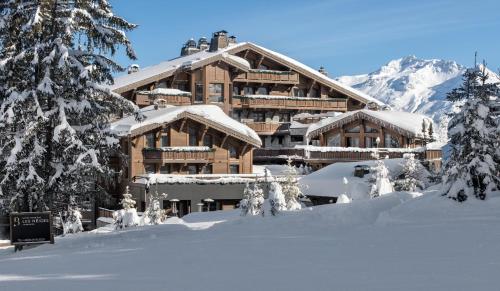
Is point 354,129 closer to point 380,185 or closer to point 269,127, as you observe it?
point 269,127

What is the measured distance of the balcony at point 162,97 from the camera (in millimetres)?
48438

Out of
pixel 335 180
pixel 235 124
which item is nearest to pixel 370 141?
pixel 235 124

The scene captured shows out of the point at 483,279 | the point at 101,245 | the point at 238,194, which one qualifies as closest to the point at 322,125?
the point at 238,194

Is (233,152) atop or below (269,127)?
below

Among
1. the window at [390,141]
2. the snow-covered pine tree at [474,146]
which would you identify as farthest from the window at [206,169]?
the snow-covered pine tree at [474,146]

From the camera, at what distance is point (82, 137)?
21312 millimetres

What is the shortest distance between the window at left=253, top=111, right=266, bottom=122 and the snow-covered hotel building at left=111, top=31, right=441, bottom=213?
0.09 metres

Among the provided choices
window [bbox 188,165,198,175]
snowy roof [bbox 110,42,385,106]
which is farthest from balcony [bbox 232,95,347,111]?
window [bbox 188,165,198,175]

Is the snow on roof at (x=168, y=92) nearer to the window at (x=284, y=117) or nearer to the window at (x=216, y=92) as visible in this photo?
the window at (x=216, y=92)

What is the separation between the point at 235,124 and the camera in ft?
144

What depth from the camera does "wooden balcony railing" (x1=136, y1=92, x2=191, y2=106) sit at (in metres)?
48.6

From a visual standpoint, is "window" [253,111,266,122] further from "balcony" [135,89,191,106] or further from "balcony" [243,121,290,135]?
"balcony" [135,89,191,106]

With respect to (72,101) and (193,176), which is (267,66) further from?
(72,101)

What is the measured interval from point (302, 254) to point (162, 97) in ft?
123
